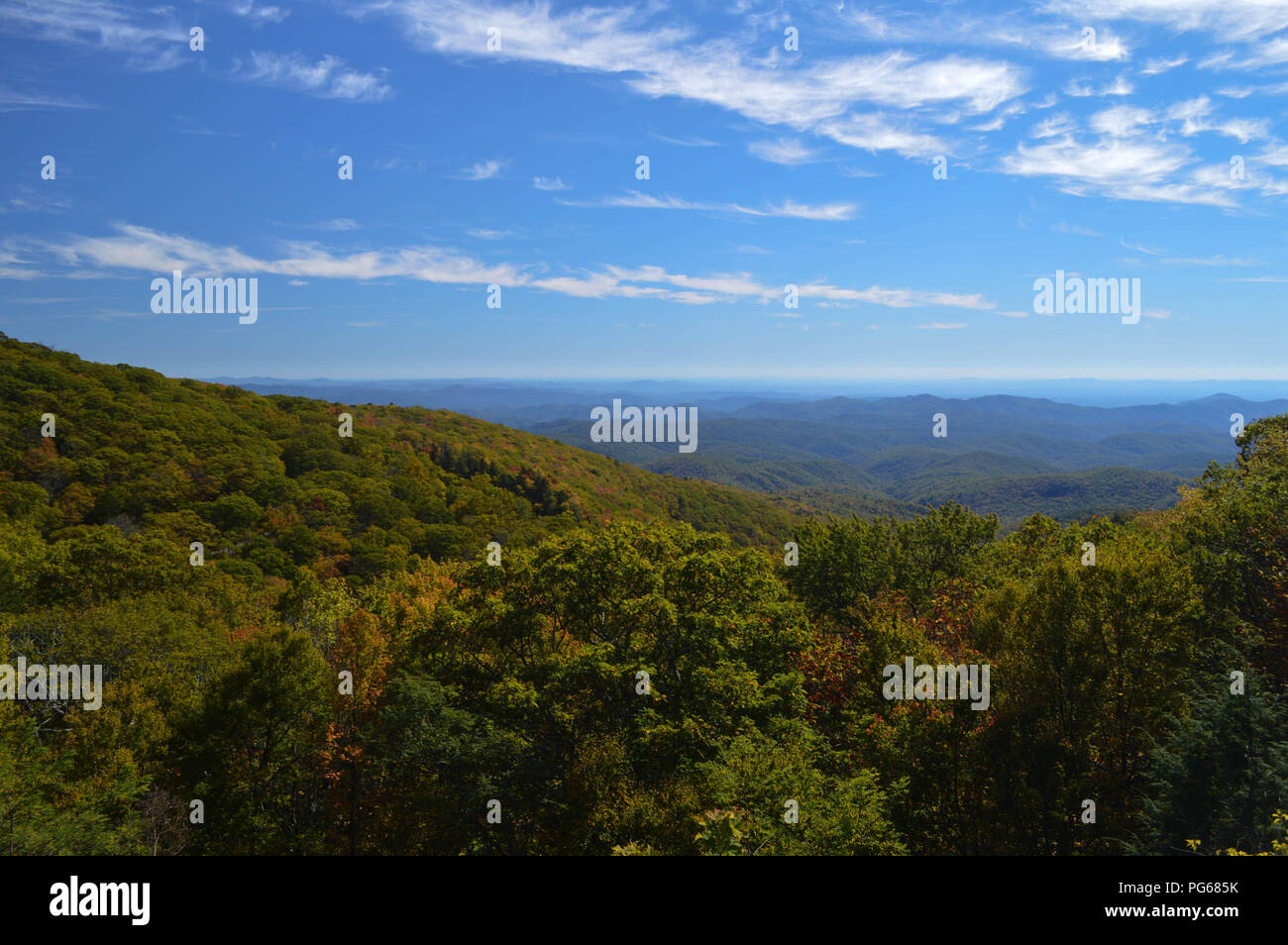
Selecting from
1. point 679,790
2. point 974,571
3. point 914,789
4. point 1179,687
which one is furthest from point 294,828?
point 974,571

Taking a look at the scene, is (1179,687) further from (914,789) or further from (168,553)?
(168,553)

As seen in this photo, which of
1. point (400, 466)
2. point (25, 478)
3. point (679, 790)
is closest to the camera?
point (679, 790)

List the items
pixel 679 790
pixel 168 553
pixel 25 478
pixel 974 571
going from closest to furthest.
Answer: pixel 679 790, pixel 974 571, pixel 168 553, pixel 25 478

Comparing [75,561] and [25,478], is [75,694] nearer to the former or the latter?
[75,561]

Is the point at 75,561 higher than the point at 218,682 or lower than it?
higher

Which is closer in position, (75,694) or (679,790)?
(679,790)

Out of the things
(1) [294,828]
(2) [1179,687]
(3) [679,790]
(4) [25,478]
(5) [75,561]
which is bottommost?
(1) [294,828]
